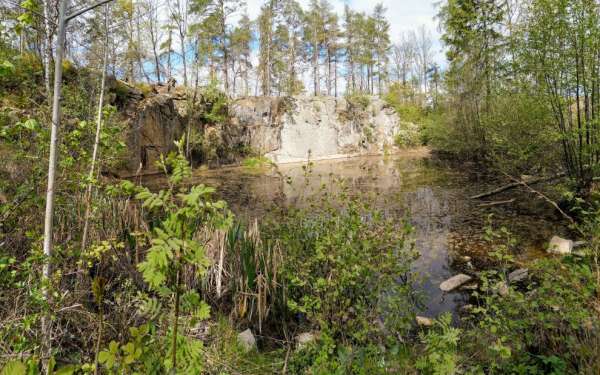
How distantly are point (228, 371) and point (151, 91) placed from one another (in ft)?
71.0

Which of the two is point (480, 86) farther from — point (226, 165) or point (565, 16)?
point (226, 165)

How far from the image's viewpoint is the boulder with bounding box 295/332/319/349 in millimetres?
2769

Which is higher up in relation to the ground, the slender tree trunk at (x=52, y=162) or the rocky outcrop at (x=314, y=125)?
the rocky outcrop at (x=314, y=125)

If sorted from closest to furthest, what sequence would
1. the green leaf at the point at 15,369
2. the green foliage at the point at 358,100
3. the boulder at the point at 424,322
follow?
the green leaf at the point at 15,369, the boulder at the point at 424,322, the green foliage at the point at 358,100

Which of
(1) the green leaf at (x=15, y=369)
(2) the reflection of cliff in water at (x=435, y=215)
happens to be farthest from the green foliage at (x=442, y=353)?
(1) the green leaf at (x=15, y=369)

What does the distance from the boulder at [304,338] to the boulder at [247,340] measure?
403mm

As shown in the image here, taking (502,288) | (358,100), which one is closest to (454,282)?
(502,288)

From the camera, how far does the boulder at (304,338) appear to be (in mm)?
2769

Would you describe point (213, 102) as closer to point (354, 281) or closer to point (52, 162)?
point (354, 281)

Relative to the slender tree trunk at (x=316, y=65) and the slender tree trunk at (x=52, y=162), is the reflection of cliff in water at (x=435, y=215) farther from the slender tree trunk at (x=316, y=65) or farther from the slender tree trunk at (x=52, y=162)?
the slender tree trunk at (x=316, y=65)

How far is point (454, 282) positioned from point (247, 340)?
10.4 ft

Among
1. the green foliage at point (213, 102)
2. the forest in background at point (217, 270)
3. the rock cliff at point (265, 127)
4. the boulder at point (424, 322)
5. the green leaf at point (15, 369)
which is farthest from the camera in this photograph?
the green foliage at point (213, 102)

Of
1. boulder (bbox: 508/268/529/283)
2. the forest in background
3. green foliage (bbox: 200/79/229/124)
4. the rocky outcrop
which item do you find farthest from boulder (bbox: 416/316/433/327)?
the rocky outcrop

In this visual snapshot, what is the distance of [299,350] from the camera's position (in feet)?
8.57
